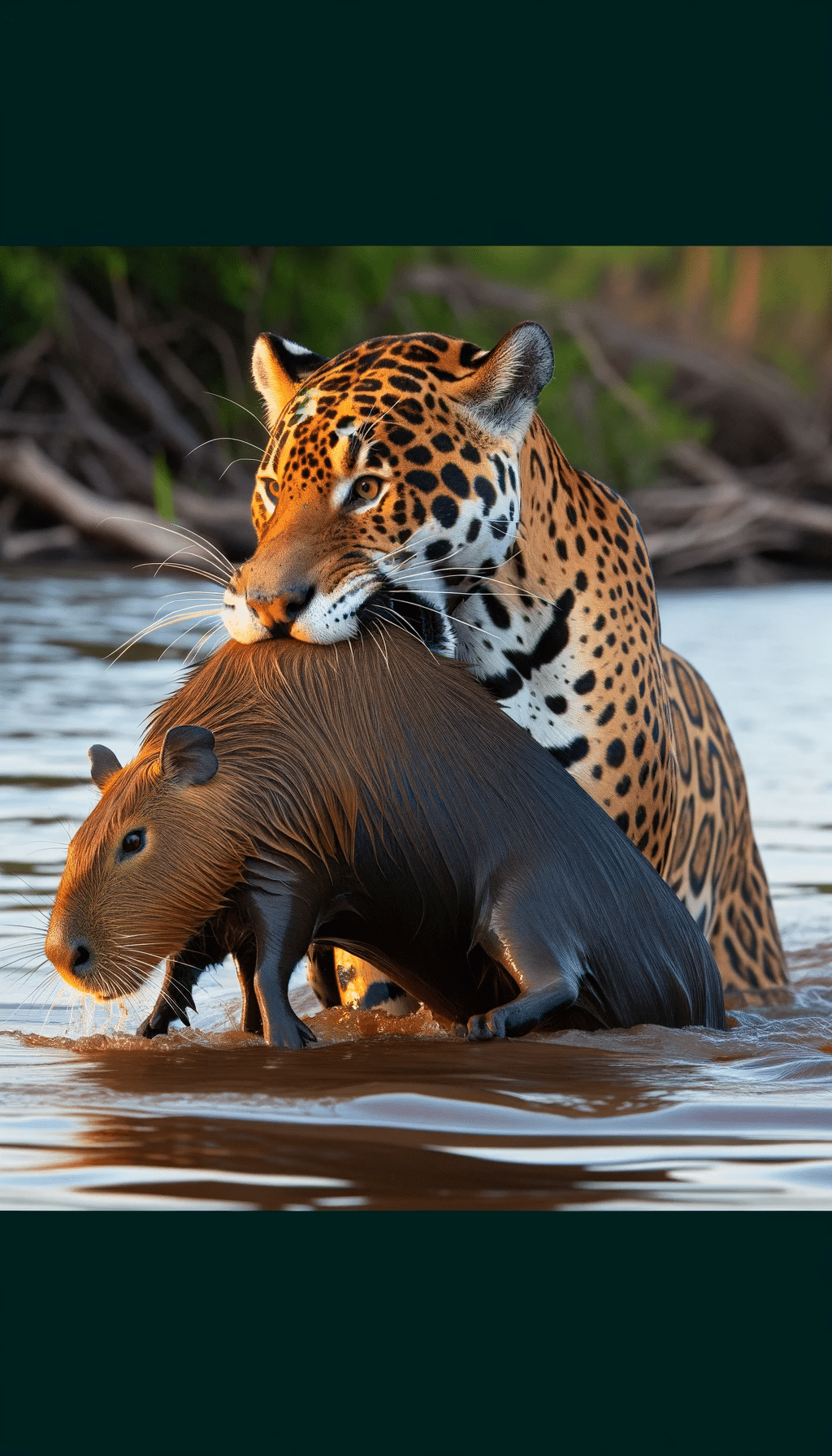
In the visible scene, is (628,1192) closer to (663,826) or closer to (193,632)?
(663,826)

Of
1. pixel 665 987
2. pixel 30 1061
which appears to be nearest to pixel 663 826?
pixel 665 987

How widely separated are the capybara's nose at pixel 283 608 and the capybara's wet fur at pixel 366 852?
5cm

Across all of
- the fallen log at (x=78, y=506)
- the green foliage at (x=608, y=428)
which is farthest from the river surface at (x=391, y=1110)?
the green foliage at (x=608, y=428)

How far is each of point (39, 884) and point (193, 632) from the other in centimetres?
778

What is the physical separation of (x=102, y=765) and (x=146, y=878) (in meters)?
0.44

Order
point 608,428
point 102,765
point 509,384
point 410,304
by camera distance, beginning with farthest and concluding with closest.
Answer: point 410,304 → point 608,428 → point 509,384 → point 102,765

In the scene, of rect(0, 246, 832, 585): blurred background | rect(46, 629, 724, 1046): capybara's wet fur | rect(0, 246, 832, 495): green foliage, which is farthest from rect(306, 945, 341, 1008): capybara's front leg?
rect(0, 246, 832, 495): green foliage

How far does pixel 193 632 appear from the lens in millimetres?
14023

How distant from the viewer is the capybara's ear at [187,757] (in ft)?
13.4

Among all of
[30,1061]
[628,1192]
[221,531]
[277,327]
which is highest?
[277,327]

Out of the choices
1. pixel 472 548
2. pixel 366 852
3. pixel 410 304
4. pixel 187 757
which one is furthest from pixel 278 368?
pixel 410 304

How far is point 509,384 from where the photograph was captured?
479 centimetres

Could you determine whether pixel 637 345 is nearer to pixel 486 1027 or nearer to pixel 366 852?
pixel 366 852

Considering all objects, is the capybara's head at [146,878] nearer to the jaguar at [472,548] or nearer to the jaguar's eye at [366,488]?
the jaguar at [472,548]
